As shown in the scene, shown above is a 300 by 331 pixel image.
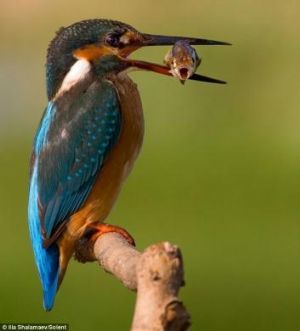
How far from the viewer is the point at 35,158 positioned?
153 inches

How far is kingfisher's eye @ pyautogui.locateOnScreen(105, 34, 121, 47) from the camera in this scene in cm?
376

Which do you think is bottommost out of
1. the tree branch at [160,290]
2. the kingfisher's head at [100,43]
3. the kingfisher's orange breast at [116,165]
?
the tree branch at [160,290]

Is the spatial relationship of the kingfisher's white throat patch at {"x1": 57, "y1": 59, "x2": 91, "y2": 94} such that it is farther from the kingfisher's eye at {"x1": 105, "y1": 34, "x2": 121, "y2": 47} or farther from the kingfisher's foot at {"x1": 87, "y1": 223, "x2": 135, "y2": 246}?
the kingfisher's foot at {"x1": 87, "y1": 223, "x2": 135, "y2": 246}

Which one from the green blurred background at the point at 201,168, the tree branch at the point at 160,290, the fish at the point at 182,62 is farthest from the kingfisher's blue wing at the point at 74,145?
the green blurred background at the point at 201,168

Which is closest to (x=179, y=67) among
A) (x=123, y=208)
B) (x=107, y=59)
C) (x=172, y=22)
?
(x=107, y=59)

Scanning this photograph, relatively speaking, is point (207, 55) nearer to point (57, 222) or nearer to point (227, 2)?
point (227, 2)

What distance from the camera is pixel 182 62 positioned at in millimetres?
3631

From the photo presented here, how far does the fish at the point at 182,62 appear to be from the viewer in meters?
3.63

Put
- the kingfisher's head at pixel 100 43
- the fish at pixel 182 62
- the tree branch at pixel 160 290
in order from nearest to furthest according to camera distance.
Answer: the tree branch at pixel 160 290, the fish at pixel 182 62, the kingfisher's head at pixel 100 43

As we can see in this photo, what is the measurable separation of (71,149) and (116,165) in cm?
11

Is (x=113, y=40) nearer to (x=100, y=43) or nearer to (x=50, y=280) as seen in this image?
(x=100, y=43)

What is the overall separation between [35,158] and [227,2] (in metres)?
7.89

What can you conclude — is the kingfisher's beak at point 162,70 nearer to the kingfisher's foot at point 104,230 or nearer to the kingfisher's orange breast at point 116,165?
the kingfisher's orange breast at point 116,165

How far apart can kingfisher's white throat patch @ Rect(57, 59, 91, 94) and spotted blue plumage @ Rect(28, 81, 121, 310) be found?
0.15 feet
